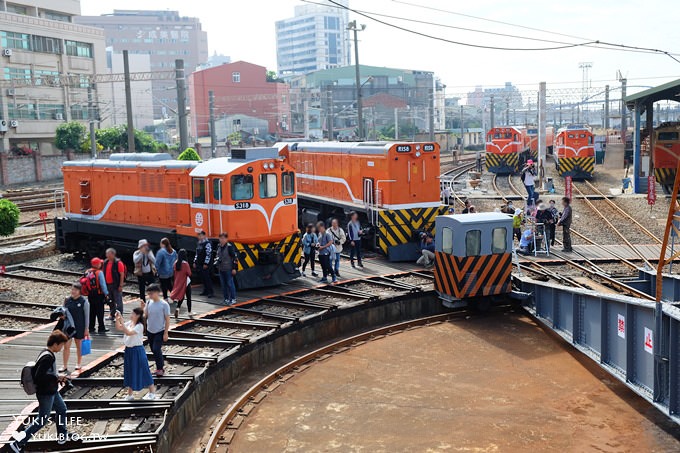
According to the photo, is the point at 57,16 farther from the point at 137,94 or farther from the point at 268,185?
the point at 268,185

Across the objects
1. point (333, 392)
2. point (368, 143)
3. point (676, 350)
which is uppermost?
point (368, 143)

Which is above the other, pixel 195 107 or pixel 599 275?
pixel 195 107

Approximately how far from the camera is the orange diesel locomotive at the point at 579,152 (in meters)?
39.8

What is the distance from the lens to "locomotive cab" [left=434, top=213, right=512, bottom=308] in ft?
47.8

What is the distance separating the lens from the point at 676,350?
9062 millimetres

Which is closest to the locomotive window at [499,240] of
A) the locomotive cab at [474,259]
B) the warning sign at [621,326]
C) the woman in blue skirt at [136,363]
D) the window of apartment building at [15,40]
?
the locomotive cab at [474,259]

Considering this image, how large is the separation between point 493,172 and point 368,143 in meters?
23.9

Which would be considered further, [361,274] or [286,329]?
[361,274]

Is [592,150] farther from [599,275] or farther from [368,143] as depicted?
[599,275]

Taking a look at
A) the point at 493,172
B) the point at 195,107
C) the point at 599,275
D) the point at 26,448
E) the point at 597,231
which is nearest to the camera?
the point at 26,448

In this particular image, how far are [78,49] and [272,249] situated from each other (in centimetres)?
5074

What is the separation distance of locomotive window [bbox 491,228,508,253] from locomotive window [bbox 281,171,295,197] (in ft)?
15.9

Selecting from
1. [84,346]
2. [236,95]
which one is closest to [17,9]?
[236,95]

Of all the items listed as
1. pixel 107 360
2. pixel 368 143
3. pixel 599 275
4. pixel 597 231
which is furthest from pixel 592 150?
pixel 107 360
